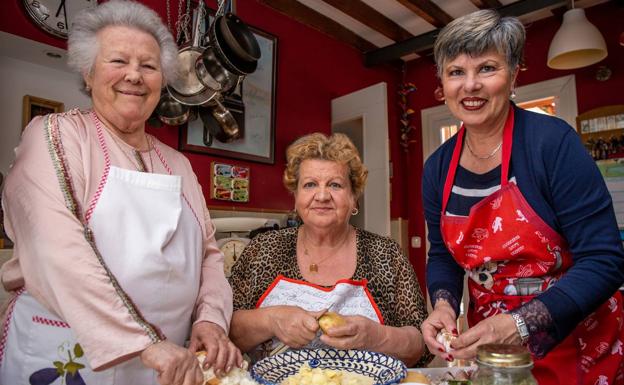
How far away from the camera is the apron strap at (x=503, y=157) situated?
119 centimetres

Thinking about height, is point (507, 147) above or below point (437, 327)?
above

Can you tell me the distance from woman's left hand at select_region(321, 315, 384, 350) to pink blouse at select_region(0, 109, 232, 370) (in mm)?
284

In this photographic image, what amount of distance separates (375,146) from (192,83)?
66.3 inches

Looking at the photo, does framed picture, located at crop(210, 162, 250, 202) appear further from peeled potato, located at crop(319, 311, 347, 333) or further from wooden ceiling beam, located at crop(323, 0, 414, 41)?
peeled potato, located at crop(319, 311, 347, 333)

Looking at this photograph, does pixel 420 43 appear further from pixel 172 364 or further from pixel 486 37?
pixel 172 364

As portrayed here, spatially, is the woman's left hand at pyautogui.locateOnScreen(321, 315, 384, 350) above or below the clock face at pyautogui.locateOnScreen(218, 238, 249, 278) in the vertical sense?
below

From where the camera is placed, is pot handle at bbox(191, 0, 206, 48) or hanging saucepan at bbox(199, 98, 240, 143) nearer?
pot handle at bbox(191, 0, 206, 48)

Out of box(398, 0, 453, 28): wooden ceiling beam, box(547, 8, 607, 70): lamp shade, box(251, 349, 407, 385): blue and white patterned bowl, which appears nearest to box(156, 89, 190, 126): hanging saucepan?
box(398, 0, 453, 28): wooden ceiling beam

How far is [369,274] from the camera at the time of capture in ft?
5.04

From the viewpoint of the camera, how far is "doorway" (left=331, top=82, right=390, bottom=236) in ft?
12.1

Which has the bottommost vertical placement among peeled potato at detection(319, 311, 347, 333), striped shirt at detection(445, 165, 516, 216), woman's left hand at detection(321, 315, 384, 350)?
woman's left hand at detection(321, 315, 384, 350)

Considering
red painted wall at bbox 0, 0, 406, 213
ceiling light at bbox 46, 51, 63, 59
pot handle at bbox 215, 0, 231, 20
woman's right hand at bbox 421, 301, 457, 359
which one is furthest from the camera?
red painted wall at bbox 0, 0, 406, 213

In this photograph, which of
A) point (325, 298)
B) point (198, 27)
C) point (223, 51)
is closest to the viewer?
point (325, 298)

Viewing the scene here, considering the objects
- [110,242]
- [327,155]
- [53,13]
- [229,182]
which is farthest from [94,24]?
[229,182]
